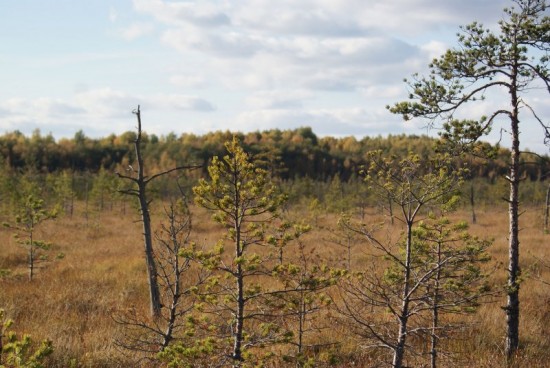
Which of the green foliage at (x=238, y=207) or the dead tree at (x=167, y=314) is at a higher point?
the green foliage at (x=238, y=207)

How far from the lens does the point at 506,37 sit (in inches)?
288

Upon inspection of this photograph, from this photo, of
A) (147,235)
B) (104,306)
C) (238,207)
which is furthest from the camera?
(104,306)

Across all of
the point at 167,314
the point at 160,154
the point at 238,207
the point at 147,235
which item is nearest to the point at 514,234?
the point at 238,207

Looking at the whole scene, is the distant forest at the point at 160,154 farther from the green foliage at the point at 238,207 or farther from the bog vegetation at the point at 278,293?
the green foliage at the point at 238,207

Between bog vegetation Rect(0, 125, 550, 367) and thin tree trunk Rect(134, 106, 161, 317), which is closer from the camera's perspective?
bog vegetation Rect(0, 125, 550, 367)

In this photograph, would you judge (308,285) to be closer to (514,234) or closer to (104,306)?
(514,234)

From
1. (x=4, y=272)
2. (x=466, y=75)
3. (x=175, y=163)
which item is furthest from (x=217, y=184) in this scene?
(x=175, y=163)

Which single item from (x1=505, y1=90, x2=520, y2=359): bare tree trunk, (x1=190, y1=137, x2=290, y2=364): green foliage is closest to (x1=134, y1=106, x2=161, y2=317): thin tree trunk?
(x1=190, y1=137, x2=290, y2=364): green foliage

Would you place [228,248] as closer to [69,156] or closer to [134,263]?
[134,263]

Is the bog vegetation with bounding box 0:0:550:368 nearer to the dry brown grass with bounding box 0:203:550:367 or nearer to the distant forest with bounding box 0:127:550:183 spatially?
the dry brown grass with bounding box 0:203:550:367

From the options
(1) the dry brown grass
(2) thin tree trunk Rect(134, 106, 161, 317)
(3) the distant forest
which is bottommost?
(1) the dry brown grass

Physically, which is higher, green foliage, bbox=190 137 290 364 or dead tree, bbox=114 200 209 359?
green foliage, bbox=190 137 290 364

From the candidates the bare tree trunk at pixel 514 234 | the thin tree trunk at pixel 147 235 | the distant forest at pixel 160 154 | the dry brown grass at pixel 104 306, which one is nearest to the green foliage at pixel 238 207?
the dry brown grass at pixel 104 306

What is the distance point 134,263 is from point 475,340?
34.2 ft
